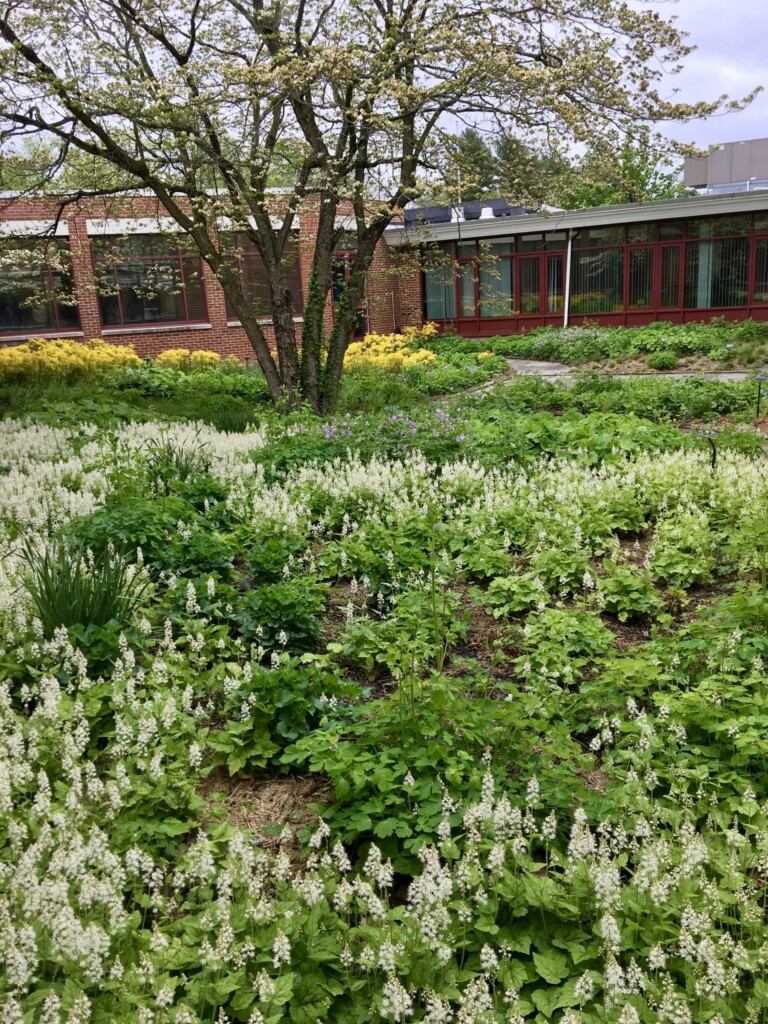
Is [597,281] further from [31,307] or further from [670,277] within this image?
[31,307]

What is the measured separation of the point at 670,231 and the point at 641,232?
33.3 inches

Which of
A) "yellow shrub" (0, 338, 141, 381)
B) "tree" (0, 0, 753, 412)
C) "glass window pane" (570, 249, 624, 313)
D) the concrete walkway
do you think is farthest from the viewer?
"glass window pane" (570, 249, 624, 313)

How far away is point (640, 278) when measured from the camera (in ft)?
82.0

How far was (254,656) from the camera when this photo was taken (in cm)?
418

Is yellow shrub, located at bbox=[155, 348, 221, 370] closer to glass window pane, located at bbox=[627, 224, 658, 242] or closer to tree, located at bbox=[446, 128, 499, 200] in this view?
tree, located at bbox=[446, 128, 499, 200]

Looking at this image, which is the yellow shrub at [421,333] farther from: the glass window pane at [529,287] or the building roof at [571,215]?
the glass window pane at [529,287]

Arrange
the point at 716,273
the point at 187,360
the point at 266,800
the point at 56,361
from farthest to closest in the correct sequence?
1. the point at 716,273
2. the point at 187,360
3. the point at 56,361
4. the point at 266,800

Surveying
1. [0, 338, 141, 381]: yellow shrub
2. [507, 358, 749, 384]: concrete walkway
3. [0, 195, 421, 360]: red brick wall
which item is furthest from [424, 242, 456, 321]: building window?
[0, 338, 141, 381]: yellow shrub

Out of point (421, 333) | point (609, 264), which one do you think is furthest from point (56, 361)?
point (609, 264)

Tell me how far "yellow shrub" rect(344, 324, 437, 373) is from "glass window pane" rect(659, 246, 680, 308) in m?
8.03

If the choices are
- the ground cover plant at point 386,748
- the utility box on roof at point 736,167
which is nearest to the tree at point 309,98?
the ground cover plant at point 386,748

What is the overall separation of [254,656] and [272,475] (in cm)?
373

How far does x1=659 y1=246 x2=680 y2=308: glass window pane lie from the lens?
2441 centimetres

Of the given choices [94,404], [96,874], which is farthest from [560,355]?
[96,874]
